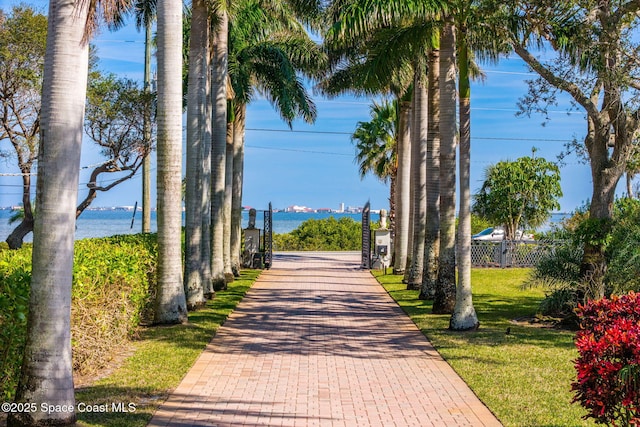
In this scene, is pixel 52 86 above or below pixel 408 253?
above

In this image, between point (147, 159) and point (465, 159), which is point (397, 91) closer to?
point (147, 159)

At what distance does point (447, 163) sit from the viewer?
16.8 metres

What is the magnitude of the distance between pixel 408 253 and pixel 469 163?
39.2 feet

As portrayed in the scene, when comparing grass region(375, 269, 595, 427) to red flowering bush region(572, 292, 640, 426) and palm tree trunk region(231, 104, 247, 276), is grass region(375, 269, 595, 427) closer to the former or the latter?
red flowering bush region(572, 292, 640, 426)

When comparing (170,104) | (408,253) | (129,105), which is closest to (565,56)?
(170,104)

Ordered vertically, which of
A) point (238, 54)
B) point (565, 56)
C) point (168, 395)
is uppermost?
point (238, 54)

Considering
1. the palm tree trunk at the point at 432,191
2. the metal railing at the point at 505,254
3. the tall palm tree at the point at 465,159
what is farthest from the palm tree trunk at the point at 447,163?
the metal railing at the point at 505,254

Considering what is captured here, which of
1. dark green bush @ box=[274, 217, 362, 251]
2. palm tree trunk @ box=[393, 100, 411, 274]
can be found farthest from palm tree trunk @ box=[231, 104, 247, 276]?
dark green bush @ box=[274, 217, 362, 251]

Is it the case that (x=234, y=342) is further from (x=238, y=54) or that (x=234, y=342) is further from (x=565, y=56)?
(x=238, y=54)

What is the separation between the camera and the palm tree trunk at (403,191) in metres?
28.3

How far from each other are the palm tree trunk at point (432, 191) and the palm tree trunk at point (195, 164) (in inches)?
225

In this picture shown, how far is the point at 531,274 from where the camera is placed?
1734cm

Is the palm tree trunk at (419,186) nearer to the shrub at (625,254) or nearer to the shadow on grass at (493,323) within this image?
the shadow on grass at (493,323)

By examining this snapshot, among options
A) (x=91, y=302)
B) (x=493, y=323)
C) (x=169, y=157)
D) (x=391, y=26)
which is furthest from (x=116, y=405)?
(x=391, y=26)
